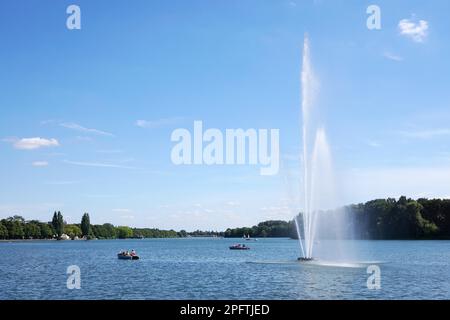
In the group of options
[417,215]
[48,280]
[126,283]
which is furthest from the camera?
[417,215]

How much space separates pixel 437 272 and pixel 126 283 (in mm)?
35093

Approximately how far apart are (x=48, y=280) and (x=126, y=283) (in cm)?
1005

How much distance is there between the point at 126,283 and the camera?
5259 cm

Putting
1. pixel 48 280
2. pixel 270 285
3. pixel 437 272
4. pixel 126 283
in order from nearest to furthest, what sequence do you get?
pixel 270 285 → pixel 126 283 → pixel 48 280 → pixel 437 272
